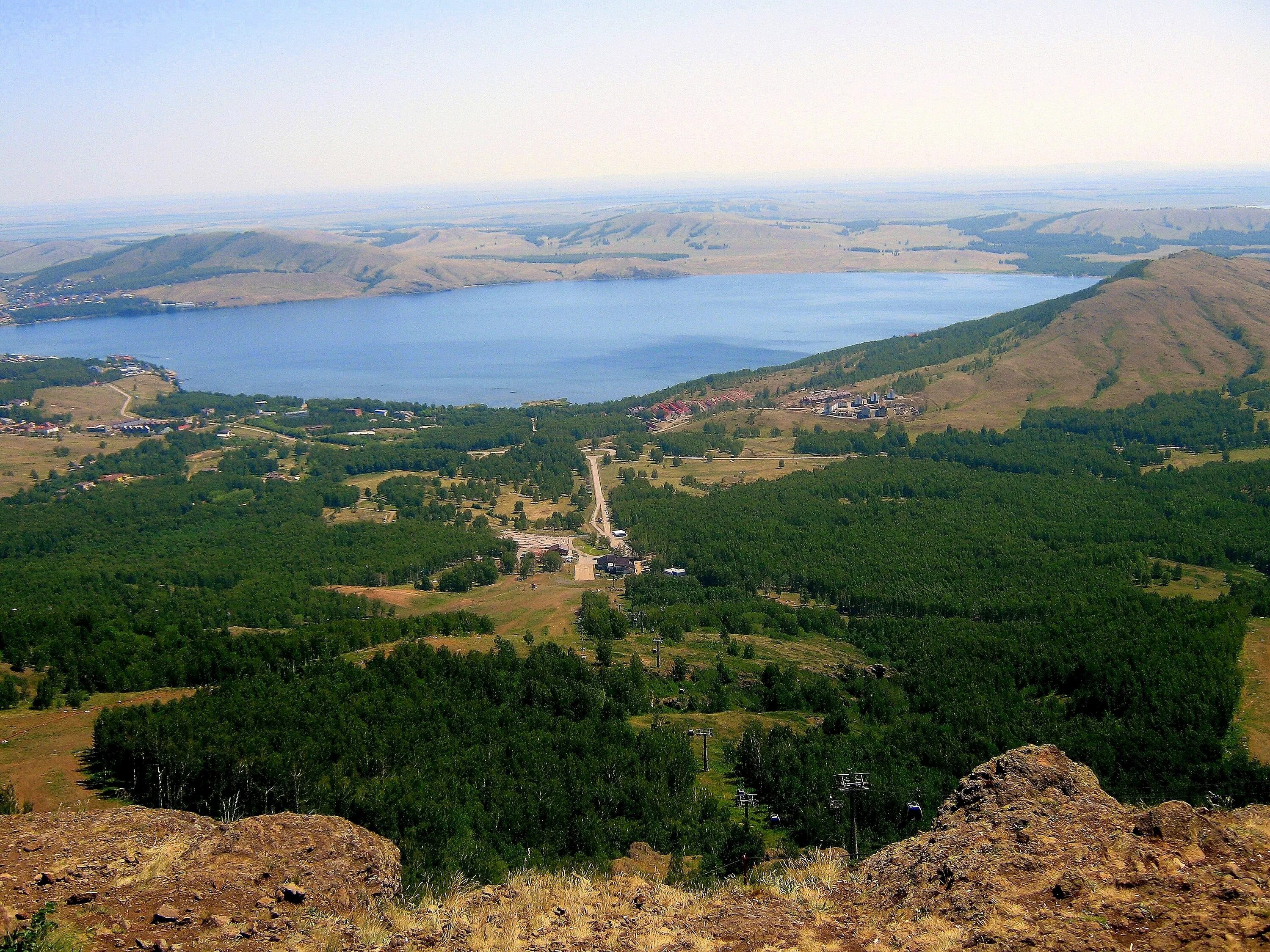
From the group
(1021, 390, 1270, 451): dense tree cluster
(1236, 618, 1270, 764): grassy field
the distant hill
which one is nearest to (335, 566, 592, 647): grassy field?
(1236, 618, 1270, 764): grassy field

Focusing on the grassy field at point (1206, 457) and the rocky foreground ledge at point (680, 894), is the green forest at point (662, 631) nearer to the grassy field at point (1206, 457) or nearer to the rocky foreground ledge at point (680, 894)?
the grassy field at point (1206, 457)

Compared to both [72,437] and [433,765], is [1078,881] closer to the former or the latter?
[433,765]

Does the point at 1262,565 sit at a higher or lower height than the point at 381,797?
lower

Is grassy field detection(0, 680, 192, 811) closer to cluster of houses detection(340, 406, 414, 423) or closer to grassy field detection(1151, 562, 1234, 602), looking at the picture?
grassy field detection(1151, 562, 1234, 602)

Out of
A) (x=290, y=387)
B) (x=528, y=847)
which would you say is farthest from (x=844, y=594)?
(x=290, y=387)

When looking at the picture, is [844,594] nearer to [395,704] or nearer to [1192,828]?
[395,704]
